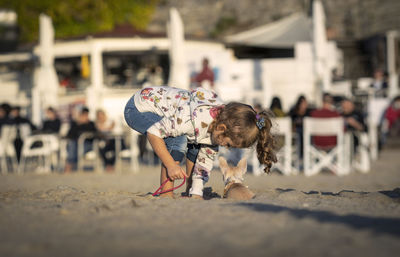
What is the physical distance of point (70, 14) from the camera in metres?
27.5

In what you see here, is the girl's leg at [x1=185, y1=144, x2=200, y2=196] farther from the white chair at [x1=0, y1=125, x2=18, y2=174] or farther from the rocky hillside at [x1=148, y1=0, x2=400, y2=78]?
the rocky hillside at [x1=148, y1=0, x2=400, y2=78]

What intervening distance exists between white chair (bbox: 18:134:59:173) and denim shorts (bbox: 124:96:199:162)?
26.0ft

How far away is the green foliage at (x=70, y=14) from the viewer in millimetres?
27125

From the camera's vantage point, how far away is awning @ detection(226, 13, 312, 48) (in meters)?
18.6

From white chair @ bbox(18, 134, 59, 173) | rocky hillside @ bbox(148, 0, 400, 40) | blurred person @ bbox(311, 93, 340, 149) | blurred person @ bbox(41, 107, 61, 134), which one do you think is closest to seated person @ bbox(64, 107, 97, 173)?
white chair @ bbox(18, 134, 59, 173)

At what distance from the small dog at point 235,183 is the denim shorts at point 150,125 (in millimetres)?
349

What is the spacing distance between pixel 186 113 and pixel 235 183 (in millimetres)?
999

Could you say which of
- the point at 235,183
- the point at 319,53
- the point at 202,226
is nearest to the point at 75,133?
the point at 319,53

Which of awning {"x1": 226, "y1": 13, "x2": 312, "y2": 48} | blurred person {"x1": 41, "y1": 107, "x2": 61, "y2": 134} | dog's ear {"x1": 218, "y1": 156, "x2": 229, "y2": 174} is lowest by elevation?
dog's ear {"x1": 218, "y1": 156, "x2": 229, "y2": 174}

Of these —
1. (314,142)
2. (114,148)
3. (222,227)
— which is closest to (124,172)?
(114,148)

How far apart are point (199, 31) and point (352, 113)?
1786 cm

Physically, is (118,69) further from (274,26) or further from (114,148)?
(114,148)

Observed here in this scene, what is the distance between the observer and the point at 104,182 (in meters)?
9.74

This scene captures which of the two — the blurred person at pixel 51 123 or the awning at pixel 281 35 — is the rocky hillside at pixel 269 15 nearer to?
the awning at pixel 281 35
